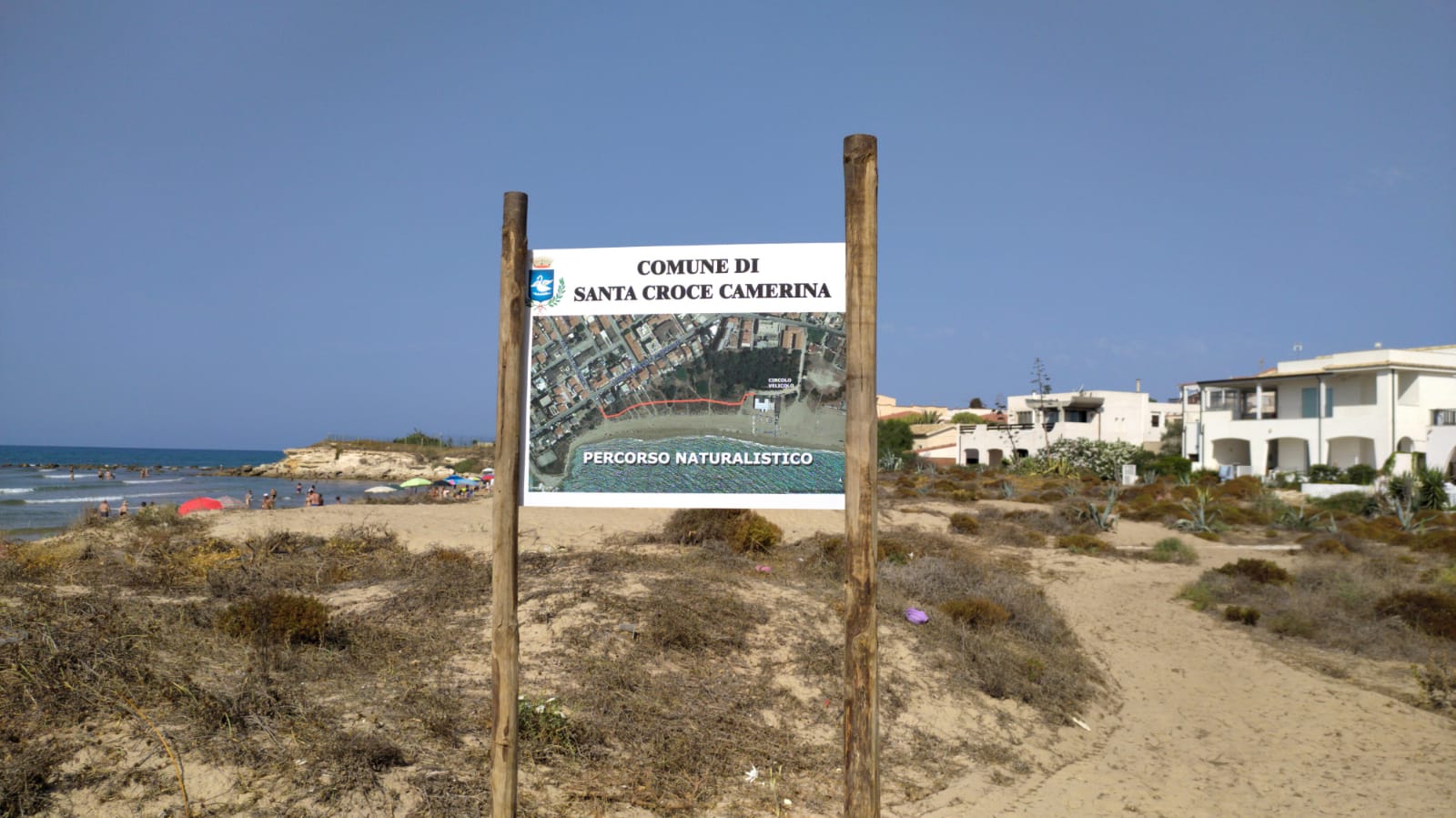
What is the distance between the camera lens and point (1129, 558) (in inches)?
769

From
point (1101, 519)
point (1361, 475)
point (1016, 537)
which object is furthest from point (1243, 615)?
point (1361, 475)

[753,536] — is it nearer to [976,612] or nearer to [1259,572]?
[976,612]

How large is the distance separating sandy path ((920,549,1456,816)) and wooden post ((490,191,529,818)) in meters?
3.62

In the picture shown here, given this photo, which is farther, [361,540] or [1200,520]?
[1200,520]

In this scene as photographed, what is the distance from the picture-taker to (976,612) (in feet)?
35.8

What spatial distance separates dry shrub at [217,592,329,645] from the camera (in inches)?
299

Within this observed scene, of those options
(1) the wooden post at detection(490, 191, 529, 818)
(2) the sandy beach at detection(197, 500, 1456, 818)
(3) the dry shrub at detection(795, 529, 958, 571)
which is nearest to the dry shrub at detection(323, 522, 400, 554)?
(2) the sandy beach at detection(197, 500, 1456, 818)

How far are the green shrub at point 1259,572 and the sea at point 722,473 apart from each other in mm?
14795

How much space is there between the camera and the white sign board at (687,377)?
4191mm

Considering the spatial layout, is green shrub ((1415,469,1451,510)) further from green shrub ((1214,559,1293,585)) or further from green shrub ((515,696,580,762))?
green shrub ((515,696,580,762))

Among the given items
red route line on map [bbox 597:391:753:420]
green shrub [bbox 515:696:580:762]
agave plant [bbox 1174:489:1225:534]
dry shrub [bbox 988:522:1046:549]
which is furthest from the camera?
agave plant [bbox 1174:489:1225:534]

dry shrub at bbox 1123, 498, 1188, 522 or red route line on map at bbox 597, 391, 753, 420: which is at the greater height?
red route line on map at bbox 597, 391, 753, 420

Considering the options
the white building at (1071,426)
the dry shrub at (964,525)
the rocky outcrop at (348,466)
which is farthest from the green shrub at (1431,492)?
the rocky outcrop at (348,466)

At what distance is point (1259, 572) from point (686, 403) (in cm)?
1553
